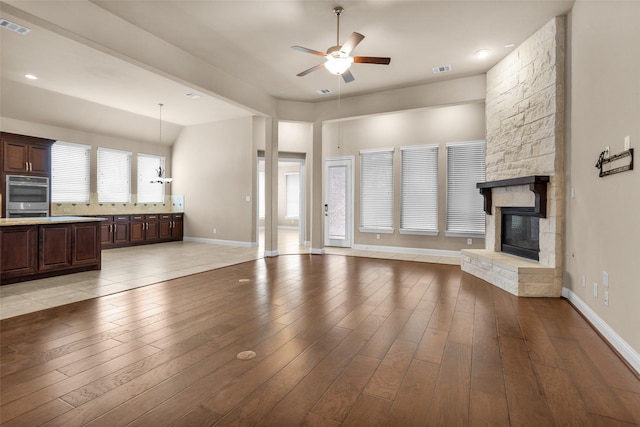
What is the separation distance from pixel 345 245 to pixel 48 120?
754 cm

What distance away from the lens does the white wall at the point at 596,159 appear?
238 centimetres

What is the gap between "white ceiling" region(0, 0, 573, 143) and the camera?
3752mm

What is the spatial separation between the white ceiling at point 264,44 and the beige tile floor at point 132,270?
9.83ft

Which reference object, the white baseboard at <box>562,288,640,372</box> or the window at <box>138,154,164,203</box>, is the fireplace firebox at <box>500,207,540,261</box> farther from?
the window at <box>138,154,164,203</box>

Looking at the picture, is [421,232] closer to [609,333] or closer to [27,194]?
[609,333]

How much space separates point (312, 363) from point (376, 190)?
586cm

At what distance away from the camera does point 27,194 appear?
6.67 metres

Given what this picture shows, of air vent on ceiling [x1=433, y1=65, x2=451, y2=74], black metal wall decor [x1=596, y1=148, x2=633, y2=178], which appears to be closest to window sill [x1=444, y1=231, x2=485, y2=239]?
air vent on ceiling [x1=433, y1=65, x2=451, y2=74]

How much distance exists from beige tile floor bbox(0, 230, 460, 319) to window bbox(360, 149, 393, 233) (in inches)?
30.0

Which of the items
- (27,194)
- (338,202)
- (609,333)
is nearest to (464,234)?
(338,202)

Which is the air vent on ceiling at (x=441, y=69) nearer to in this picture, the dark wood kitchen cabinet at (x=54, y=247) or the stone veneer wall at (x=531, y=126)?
the stone veneer wall at (x=531, y=126)

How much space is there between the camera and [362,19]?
399 cm

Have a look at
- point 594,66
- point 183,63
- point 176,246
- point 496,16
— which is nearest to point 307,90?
point 183,63

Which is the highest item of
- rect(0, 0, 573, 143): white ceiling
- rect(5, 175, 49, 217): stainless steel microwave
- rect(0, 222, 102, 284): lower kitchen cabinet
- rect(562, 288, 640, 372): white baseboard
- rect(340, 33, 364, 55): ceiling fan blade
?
rect(0, 0, 573, 143): white ceiling
